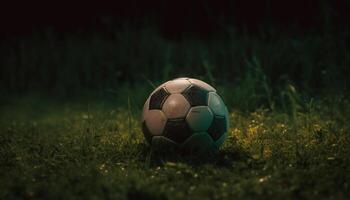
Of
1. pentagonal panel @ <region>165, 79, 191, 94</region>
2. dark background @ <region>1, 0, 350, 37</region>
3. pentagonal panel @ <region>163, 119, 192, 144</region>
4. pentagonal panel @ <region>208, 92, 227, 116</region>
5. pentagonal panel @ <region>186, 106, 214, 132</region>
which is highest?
dark background @ <region>1, 0, 350, 37</region>

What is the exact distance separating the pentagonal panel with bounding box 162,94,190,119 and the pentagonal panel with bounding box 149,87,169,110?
2.0 inches

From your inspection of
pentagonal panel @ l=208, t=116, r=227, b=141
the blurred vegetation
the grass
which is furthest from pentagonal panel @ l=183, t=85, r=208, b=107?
the blurred vegetation

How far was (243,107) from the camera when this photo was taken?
6.62m

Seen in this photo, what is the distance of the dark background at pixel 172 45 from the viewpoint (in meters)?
7.94

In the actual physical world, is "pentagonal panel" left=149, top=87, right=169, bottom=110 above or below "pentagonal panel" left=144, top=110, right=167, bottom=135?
above

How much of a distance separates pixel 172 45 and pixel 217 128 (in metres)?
6.85

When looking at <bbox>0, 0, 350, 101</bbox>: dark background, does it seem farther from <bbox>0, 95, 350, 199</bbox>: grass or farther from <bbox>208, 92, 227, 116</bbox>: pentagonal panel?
<bbox>208, 92, 227, 116</bbox>: pentagonal panel

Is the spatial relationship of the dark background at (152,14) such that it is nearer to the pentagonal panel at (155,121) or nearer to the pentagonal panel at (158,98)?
the pentagonal panel at (158,98)

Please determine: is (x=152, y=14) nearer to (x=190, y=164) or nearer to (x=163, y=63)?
(x=163, y=63)

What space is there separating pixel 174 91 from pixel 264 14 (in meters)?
8.67

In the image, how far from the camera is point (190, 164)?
4109 millimetres

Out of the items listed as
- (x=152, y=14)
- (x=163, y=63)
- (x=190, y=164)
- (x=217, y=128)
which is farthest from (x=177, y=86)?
(x=152, y=14)

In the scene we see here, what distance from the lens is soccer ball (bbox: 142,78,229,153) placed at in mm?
4281

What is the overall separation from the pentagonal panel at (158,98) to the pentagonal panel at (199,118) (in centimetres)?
30
